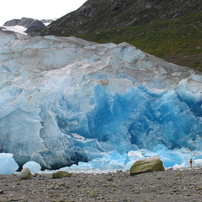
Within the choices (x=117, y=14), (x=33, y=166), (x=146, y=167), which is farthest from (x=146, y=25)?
(x=146, y=167)

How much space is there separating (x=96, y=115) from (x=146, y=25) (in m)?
58.7

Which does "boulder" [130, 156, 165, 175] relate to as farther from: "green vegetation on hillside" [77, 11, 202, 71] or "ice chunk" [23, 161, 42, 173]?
"green vegetation on hillside" [77, 11, 202, 71]

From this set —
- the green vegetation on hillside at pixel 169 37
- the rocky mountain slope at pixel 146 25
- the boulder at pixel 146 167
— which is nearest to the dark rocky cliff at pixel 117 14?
the rocky mountain slope at pixel 146 25

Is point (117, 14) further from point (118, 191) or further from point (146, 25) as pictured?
point (118, 191)

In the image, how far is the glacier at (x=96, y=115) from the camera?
1391 centimetres

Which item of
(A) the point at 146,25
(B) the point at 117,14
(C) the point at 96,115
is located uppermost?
(B) the point at 117,14

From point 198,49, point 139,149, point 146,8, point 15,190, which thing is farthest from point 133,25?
point 15,190

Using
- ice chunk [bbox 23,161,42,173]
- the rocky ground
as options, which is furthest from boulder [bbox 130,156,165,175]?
ice chunk [bbox 23,161,42,173]

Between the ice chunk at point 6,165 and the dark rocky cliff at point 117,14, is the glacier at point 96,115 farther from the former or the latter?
the dark rocky cliff at point 117,14

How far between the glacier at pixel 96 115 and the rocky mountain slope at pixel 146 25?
29.6m

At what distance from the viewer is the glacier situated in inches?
547

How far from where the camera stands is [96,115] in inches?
599

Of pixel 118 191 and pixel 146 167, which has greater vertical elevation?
pixel 118 191

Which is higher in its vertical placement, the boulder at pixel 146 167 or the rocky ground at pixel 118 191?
the rocky ground at pixel 118 191
